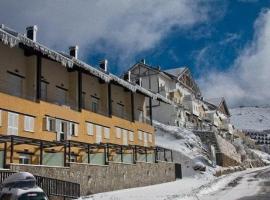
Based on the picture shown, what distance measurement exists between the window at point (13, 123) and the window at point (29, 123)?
2.83 ft

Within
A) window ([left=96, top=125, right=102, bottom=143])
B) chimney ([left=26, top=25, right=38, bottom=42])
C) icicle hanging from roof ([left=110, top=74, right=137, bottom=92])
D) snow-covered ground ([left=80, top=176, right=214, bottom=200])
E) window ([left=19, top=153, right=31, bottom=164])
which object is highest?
chimney ([left=26, top=25, right=38, bottom=42])

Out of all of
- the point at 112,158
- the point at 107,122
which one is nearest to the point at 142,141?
the point at 107,122

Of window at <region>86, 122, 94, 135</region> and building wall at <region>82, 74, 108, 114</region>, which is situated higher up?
building wall at <region>82, 74, 108, 114</region>

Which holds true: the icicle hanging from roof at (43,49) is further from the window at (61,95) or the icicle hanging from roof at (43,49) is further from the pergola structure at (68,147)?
the pergola structure at (68,147)

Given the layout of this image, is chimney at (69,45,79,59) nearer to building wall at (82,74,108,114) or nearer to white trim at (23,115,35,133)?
building wall at (82,74,108,114)

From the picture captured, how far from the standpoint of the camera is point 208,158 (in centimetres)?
5994

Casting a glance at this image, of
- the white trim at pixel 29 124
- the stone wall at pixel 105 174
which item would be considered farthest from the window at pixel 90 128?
the white trim at pixel 29 124

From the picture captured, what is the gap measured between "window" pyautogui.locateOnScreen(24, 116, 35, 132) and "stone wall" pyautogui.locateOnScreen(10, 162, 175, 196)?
4956 mm

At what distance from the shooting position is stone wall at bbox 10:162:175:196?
81.2 feet

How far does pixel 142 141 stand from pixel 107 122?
8.99 metres

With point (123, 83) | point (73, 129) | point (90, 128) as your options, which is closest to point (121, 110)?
point (123, 83)

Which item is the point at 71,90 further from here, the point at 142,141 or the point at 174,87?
the point at 174,87

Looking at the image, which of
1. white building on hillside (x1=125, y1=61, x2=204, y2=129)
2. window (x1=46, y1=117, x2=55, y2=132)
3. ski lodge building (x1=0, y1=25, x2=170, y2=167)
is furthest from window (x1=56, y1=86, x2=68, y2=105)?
white building on hillside (x1=125, y1=61, x2=204, y2=129)

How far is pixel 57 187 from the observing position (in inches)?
906
